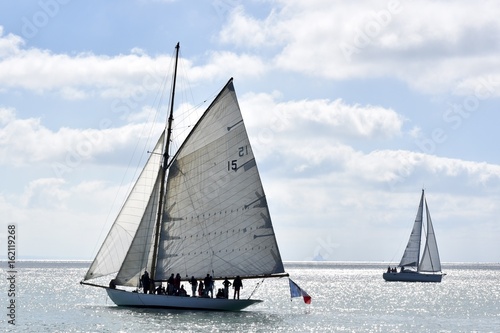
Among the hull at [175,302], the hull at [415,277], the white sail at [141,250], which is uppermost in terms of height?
the white sail at [141,250]

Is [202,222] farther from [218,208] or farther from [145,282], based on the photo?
[145,282]

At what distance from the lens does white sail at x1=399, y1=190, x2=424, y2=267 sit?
139125 millimetres

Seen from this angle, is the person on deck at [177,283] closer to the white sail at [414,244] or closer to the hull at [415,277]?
the white sail at [414,244]

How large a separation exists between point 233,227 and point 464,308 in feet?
114

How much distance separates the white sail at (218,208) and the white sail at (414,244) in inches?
3258

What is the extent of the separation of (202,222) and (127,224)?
5.54m

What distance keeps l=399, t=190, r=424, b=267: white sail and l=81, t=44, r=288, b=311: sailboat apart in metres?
82.6

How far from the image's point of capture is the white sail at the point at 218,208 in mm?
60156

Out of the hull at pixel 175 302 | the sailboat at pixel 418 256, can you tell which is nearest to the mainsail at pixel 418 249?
the sailboat at pixel 418 256

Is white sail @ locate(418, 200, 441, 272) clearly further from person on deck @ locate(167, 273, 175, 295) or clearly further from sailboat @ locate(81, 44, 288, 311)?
person on deck @ locate(167, 273, 175, 295)

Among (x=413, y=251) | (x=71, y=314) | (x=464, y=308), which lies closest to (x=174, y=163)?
(x=71, y=314)

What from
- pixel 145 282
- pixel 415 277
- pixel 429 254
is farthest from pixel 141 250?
pixel 429 254

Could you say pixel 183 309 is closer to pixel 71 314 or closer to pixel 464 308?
pixel 71 314

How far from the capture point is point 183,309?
61.0m
